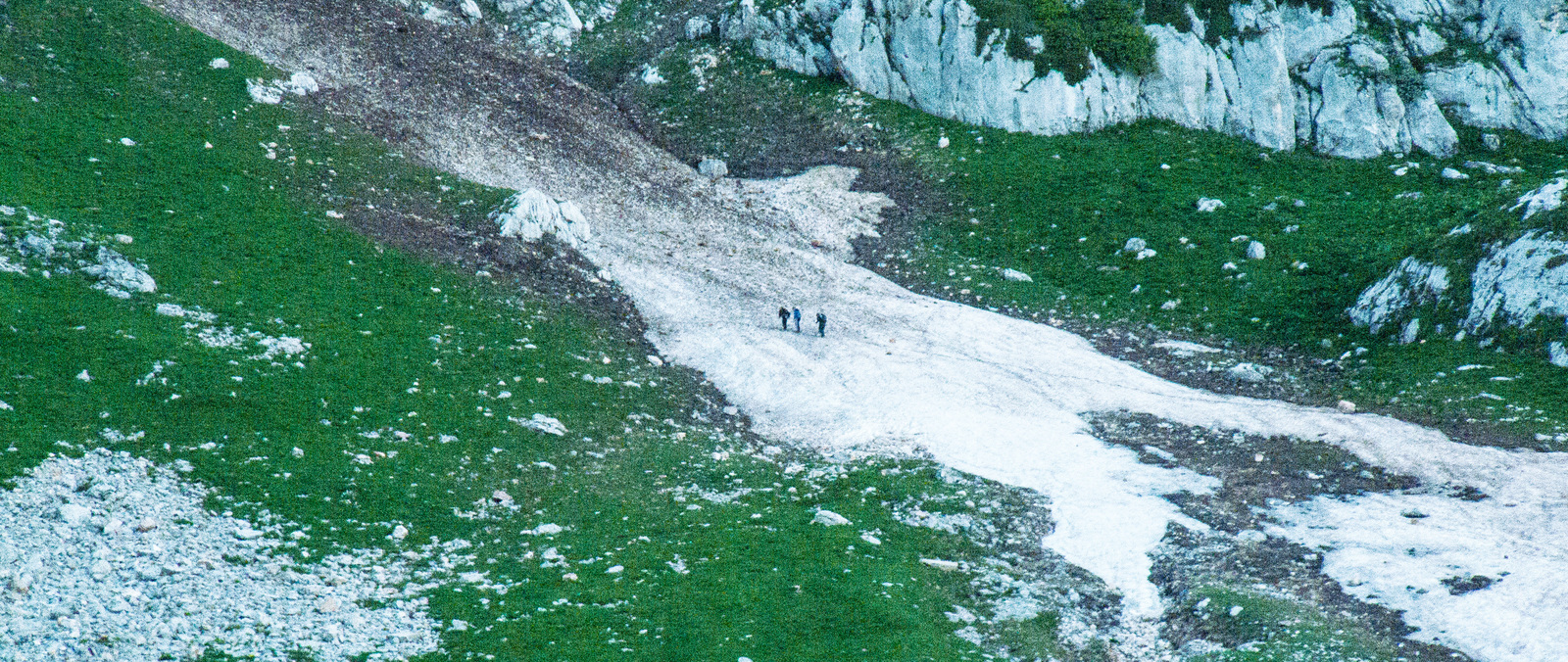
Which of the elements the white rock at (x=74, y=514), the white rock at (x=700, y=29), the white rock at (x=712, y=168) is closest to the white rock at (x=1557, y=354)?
the white rock at (x=712, y=168)

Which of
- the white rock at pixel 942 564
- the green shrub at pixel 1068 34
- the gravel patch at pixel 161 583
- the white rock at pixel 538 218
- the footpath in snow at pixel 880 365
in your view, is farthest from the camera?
the green shrub at pixel 1068 34

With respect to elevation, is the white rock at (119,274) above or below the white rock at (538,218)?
below

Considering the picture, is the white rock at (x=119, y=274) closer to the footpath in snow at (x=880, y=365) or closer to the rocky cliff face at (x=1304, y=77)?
the footpath in snow at (x=880, y=365)

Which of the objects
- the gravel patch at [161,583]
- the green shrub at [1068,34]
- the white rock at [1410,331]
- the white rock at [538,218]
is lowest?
the gravel patch at [161,583]

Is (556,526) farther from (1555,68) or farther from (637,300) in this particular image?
(1555,68)

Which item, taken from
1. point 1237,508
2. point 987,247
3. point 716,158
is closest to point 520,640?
point 1237,508

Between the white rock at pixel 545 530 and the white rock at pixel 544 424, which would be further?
the white rock at pixel 544 424

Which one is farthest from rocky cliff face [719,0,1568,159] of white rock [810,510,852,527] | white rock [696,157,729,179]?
white rock [810,510,852,527]

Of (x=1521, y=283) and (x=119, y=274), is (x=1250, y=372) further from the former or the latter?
(x=119, y=274)
